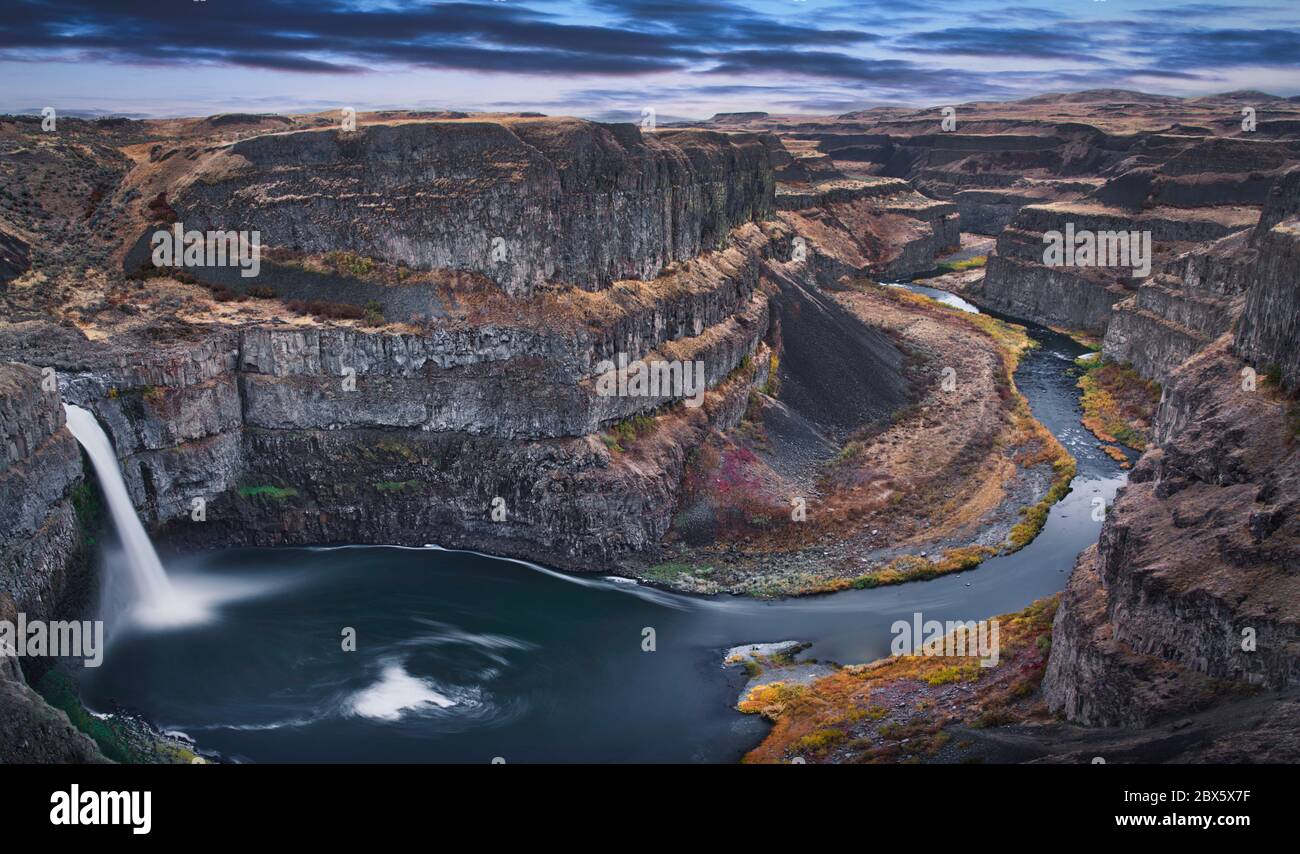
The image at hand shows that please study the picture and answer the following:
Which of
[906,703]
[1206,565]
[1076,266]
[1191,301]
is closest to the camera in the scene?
[1206,565]

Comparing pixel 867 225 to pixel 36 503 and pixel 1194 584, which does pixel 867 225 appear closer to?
pixel 36 503

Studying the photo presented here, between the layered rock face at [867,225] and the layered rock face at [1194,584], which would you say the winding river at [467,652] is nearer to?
the layered rock face at [1194,584]

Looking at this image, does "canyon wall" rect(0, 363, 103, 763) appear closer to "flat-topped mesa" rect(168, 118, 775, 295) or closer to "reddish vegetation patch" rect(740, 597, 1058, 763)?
"flat-topped mesa" rect(168, 118, 775, 295)

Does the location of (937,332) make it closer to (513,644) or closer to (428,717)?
(513,644)

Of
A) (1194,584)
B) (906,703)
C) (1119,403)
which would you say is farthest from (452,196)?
(1119,403)

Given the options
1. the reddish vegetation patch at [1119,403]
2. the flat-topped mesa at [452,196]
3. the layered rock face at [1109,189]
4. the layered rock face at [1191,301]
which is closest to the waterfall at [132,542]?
the flat-topped mesa at [452,196]

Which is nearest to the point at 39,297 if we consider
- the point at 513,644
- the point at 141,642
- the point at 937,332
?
the point at 141,642
